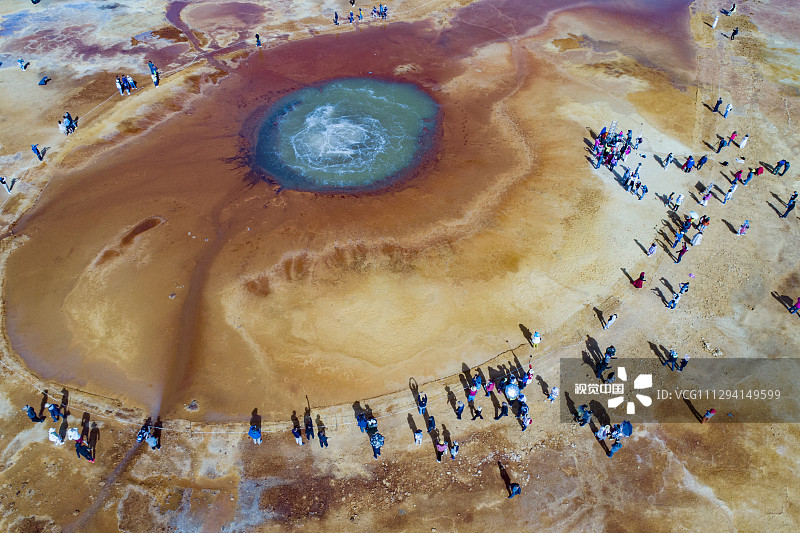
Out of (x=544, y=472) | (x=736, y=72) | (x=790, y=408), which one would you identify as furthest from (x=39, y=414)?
(x=736, y=72)

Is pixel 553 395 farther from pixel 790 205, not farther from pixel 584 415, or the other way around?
pixel 790 205

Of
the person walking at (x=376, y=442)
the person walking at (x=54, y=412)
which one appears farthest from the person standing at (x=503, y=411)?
the person walking at (x=54, y=412)

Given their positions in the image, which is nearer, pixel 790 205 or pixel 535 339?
pixel 535 339

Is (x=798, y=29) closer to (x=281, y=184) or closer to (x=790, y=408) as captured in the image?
(x=790, y=408)

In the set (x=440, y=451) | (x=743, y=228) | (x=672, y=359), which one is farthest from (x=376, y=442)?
(x=743, y=228)

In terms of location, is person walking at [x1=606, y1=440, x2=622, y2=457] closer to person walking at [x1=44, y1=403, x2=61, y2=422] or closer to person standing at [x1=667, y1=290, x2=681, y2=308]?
person standing at [x1=667, y1=290, x2=681, y2=308]

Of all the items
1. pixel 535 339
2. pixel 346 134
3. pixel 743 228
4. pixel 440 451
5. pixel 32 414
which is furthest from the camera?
pixel 346 134

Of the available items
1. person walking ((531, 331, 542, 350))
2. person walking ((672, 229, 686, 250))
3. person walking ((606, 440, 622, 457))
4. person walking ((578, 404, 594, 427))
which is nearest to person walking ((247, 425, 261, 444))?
person walking ((531, 331, 542, 350))
